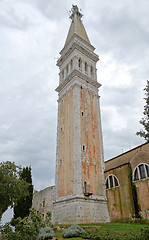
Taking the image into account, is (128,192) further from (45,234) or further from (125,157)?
(45,234)

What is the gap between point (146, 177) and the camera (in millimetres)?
18719

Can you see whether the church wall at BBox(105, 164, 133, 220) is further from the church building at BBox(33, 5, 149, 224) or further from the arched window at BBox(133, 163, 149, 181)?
the arched window at BBox(133, 163, 149, 181)

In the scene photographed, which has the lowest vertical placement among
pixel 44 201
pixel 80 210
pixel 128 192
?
pixel 80 210

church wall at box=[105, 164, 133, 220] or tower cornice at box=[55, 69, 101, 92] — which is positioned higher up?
tower cornice at box=[55, 69, 101, 92]

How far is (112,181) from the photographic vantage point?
2272 cm

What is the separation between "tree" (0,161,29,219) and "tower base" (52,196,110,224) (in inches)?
187

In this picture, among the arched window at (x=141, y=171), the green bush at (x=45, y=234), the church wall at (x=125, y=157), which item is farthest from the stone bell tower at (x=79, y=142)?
the green bush at (x=45, y=234)

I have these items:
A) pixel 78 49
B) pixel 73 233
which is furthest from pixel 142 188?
pixel 78 49

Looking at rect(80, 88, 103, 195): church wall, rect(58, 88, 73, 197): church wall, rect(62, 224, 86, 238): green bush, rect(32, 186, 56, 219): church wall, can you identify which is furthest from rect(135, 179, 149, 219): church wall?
rect(32, 186, 56, 219): church wall

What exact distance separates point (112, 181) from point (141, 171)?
447cm

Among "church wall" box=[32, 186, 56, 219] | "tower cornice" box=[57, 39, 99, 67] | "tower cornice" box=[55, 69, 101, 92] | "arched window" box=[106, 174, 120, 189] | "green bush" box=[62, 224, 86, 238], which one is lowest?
"green bush" box=[62, 224, 86, 238]

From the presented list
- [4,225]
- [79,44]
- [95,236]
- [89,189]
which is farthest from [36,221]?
[79,44]

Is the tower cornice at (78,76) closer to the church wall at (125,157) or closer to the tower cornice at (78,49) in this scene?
the tower cornice at (78,49)

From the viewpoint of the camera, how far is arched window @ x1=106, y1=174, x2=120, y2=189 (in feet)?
72.4
